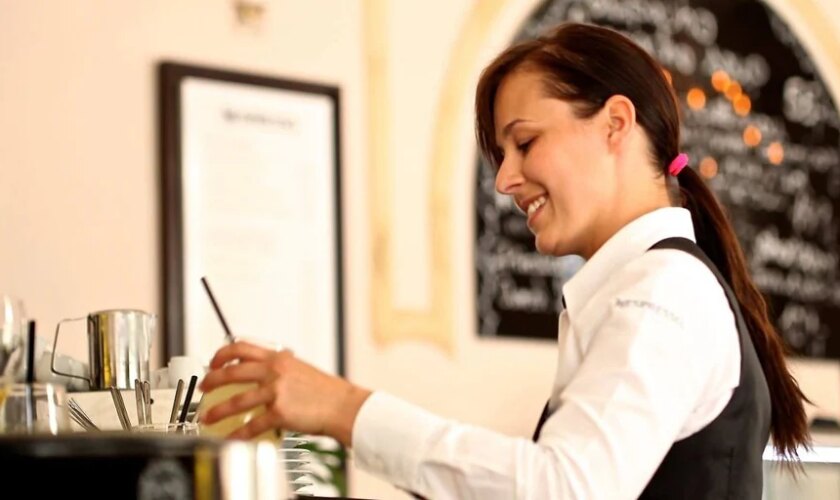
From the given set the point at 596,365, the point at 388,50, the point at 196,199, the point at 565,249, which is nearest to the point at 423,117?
the point at 388,50

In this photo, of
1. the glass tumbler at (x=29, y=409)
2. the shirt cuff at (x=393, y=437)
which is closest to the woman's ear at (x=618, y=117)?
the shirt cuff at (x=393, y=437)

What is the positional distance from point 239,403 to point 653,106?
0.60 metres

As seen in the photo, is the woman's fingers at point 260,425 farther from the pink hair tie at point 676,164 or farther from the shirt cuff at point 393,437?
the pink hair tie at point 676,164

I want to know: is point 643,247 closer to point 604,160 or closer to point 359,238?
point 604,160

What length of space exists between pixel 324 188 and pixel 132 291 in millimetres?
514

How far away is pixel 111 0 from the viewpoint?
284cm

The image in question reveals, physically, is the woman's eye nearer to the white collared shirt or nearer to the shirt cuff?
the white collared shirt

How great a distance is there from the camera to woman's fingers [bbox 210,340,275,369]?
4.30 ft

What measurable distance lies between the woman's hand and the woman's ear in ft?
1.40

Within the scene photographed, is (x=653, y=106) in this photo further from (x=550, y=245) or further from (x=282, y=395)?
(x=282, y=395)

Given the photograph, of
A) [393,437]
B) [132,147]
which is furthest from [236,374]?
[132,147]

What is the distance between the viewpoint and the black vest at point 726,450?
141 cm

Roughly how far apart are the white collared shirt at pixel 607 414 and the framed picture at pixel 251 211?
1.57m

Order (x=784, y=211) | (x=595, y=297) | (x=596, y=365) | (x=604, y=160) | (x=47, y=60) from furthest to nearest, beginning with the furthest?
(x=784, y=211)
(x=47, y=60)
(x=604, y=160)
(x=595, y=297)
(x=596, y=365)
